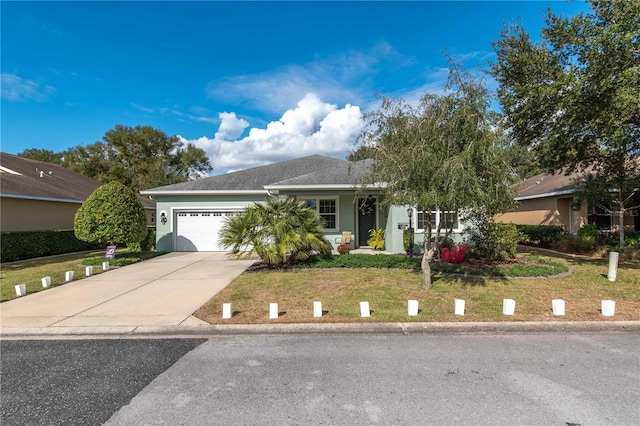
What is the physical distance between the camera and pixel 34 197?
47.9 feet

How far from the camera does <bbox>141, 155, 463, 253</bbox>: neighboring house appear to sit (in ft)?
42.2

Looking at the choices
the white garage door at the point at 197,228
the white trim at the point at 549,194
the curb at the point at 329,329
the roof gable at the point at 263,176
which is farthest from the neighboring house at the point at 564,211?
the white garage door at the point at 197,228

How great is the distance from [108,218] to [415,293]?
428 inches

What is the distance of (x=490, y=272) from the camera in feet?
28.4

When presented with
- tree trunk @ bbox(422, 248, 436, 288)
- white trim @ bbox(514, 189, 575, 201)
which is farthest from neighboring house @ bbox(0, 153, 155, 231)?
white trim @ bbox(514, 189, 575, 201)

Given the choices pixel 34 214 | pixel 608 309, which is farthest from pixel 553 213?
pixel 34 214

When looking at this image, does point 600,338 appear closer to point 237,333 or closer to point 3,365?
point 237,333

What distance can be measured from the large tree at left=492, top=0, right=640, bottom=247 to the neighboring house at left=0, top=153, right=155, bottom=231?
19547mm

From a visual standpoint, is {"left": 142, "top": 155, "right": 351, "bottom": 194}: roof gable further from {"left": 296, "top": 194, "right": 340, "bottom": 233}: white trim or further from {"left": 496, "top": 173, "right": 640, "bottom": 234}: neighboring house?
{"left": 496, "top": 173, "right": 640, "bottom": 234}: neighboring house

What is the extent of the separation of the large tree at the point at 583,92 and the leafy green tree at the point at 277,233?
735cm

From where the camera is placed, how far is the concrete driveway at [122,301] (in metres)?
5.49

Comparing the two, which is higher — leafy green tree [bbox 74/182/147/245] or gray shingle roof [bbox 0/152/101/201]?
gray shingle roof [bbox 0/152/101/201]

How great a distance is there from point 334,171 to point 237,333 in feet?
33.7

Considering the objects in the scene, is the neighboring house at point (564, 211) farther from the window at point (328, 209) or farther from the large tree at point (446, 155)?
the large tree at point (446, 155)
